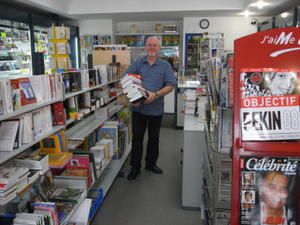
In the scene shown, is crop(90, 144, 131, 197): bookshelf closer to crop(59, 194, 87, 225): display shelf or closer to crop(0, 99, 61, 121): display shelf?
crop(59, 194, 87, 225): display shelf

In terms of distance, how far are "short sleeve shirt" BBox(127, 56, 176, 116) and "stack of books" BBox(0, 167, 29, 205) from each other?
181 centimetres

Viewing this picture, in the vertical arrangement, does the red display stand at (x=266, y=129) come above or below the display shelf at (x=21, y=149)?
above

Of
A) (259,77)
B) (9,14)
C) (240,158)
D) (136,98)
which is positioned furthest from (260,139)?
(9,14)

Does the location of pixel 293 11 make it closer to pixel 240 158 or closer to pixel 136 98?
pixel 136 98

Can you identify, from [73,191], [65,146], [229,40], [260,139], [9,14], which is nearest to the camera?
[260,139]

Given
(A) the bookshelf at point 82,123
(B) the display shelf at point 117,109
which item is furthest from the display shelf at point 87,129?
(B) the display shelf at point 117,109

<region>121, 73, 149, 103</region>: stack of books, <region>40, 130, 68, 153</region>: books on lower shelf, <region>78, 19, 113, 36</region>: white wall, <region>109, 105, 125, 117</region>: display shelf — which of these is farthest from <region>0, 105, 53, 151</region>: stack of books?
<region>78, 19, 113, 36</region>: white wall

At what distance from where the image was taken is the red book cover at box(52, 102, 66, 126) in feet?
7.73

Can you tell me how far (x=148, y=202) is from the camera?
2994 millimetres

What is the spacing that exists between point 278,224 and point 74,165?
1.87 meters

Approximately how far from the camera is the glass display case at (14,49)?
531 cm

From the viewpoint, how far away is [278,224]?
42.8 inches

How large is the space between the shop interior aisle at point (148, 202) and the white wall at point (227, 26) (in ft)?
13.8

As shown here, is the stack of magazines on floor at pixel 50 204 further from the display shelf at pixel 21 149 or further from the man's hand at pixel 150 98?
the man's hand at pixel 150 98
